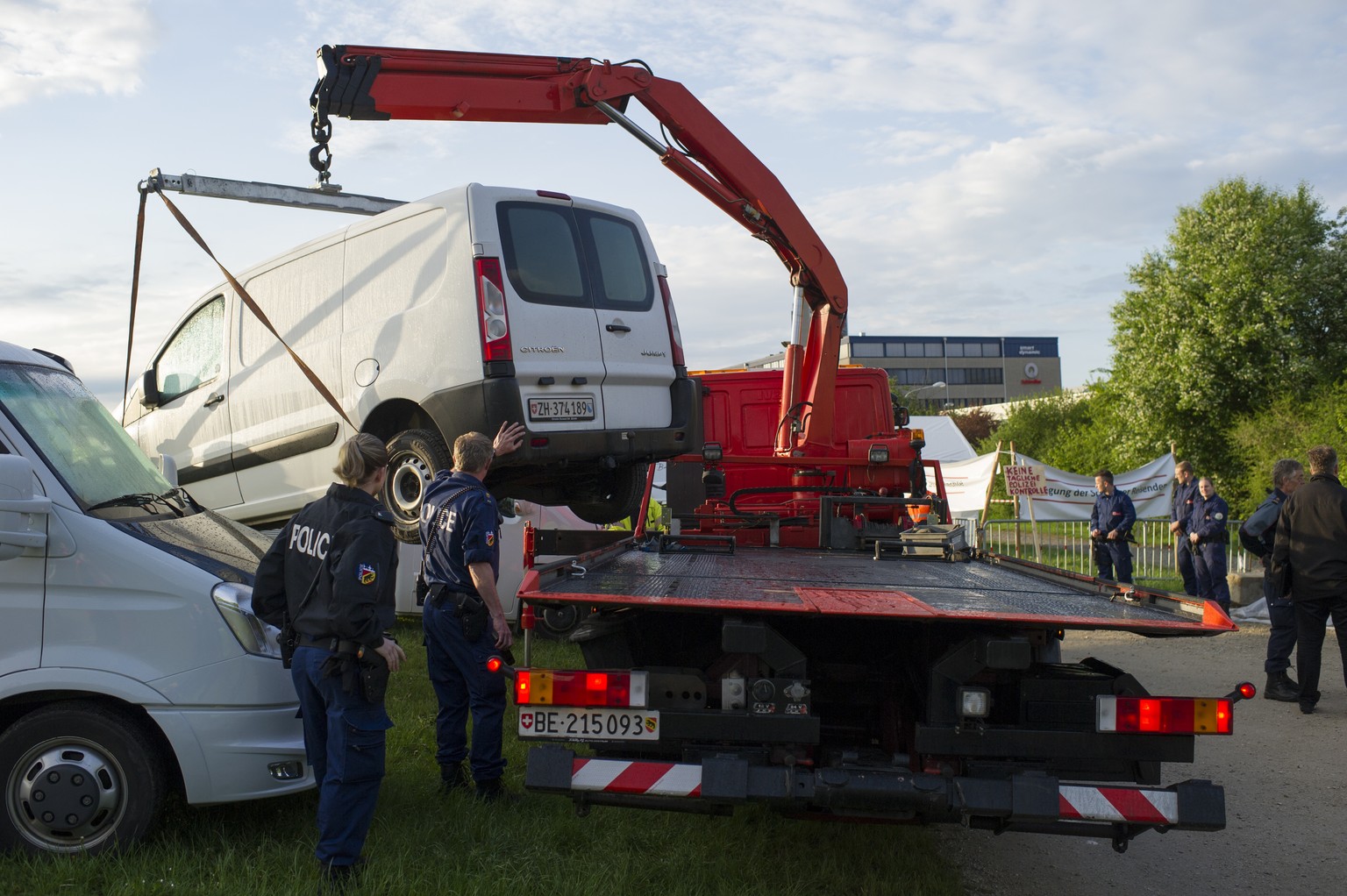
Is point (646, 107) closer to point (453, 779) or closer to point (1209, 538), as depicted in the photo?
point (453, 779)

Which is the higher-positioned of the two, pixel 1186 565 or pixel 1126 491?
pixel 1126 491

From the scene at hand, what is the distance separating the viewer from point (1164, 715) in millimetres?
3678

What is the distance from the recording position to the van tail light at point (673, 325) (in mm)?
7246

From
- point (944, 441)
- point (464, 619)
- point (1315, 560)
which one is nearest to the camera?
point (464, 619)

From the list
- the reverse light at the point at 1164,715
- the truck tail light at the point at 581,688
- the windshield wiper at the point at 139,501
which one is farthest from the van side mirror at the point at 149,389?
the reverse light at the point at 1164,715

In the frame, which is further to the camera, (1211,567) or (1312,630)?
(1211,567)

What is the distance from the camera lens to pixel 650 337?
705 centimetres

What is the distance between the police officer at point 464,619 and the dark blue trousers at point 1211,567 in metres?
10.2

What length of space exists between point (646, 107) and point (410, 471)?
152 inches

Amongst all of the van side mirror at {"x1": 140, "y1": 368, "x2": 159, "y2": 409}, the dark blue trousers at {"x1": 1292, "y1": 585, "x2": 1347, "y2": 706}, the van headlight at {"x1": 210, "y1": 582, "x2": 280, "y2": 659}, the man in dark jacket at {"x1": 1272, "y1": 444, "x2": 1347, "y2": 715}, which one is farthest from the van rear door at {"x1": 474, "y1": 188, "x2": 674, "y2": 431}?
the dark blue trousers at {"x1": 1292, "y1": 585, "x2": 1347, "y2": 706}

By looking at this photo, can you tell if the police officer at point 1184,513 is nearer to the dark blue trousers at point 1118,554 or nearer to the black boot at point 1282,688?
the dark blue trousers at point 1118,554

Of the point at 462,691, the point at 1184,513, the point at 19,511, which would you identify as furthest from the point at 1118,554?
the point at 19,511

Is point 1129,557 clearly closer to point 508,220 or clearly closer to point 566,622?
point 508,220

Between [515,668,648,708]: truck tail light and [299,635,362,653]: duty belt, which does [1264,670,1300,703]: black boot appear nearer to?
[515,668,648,708]: truck tail light
